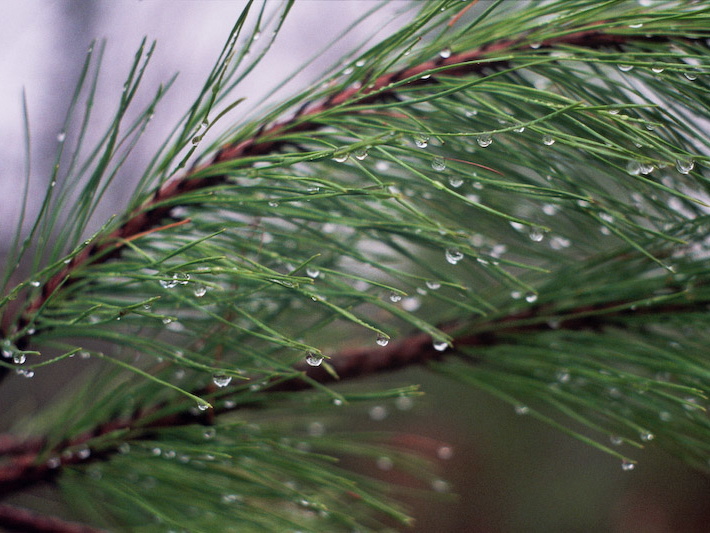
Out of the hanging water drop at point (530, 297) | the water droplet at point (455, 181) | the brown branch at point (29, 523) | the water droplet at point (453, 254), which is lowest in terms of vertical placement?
the brown branch at point (29, 523)

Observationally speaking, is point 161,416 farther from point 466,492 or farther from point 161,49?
point 466,492

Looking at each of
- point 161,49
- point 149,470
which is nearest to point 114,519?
point 149,470

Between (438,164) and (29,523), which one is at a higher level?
(438,164)

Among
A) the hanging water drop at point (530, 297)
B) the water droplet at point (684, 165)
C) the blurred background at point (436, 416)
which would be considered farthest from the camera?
the blurred background at point (436, 416)

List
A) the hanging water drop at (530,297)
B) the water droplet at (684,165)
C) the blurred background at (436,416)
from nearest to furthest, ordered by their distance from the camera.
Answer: the water droplet at (684,165)
the hanging water drop at (530,297)
the blurred background at (436,416)

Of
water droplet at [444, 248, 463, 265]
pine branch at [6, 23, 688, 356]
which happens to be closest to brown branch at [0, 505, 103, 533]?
pine branch at [6, 23, 688, 356]

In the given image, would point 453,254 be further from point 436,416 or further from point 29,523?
point 436,416

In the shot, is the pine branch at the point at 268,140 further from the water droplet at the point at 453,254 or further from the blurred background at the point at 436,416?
the blurred background at the point at 436,416

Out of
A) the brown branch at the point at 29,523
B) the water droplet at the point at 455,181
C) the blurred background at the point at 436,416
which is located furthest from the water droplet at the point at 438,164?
the blurred background at the point at 436,416

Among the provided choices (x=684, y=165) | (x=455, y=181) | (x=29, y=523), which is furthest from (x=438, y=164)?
(x=29, y=523)
